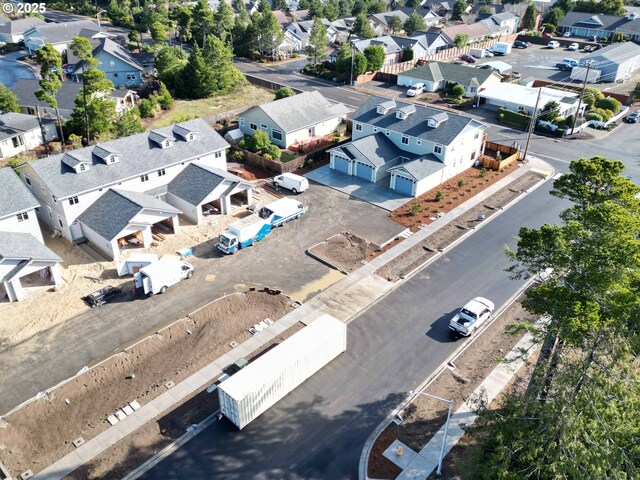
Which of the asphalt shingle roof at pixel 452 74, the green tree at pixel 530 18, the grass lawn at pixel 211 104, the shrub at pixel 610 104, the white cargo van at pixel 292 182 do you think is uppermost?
the green tree at pixel 530 18

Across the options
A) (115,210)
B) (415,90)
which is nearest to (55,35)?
(415,90)

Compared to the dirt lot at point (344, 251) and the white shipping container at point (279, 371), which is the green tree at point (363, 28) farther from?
the white shipping container at point (279, 371)

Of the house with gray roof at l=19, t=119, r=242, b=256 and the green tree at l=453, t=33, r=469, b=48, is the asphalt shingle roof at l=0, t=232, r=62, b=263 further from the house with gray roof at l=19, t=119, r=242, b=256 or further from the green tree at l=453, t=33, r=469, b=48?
the green tree at l=453, t=33, r=469, b=48

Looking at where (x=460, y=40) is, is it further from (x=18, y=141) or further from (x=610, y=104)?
(x=18, y=141)

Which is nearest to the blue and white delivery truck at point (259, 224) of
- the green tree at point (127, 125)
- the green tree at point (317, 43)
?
the green tree at point (127, 125)

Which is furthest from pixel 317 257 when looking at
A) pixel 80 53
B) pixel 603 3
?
pixel 603 3

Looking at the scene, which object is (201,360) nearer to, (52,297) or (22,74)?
(52,297)
